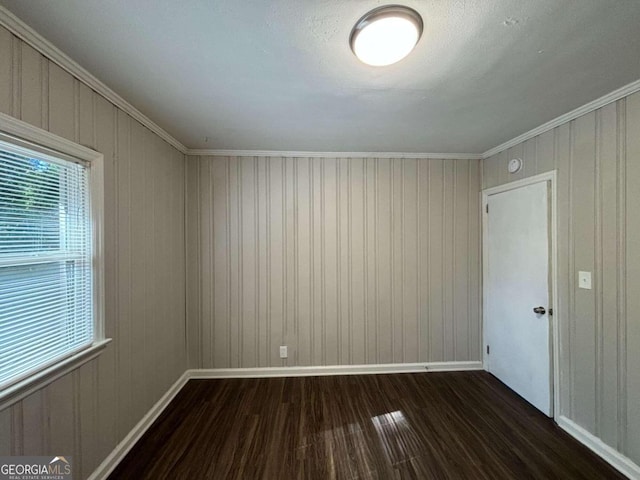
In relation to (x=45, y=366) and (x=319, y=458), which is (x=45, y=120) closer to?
(x=45, y=366)

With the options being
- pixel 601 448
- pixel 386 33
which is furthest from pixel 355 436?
pixel 386 33

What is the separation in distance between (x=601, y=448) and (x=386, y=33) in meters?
2.85

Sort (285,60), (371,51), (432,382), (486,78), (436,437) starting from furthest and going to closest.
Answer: (432,382)
(436,437)
(486,78)
(285,60)
(371,51)

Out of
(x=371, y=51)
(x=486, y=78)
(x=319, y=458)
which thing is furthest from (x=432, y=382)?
(x=371, y=51)

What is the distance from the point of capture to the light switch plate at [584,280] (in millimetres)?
1751

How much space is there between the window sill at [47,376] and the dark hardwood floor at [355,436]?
2.68 ft

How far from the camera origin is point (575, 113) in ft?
5.92

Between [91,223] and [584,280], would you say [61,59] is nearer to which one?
[91,223]

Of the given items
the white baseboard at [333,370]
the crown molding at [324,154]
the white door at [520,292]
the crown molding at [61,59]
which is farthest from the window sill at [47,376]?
the white door at [520,292]

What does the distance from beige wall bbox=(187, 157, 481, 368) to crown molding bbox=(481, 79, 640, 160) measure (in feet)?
1.47

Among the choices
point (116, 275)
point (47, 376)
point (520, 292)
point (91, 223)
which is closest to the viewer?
point (47, 376)

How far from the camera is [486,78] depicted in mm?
1423

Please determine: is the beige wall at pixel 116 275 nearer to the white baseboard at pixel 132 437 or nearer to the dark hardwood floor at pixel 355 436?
the white baseboard at pixel 132 437

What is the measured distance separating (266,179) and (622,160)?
274 centimetres
